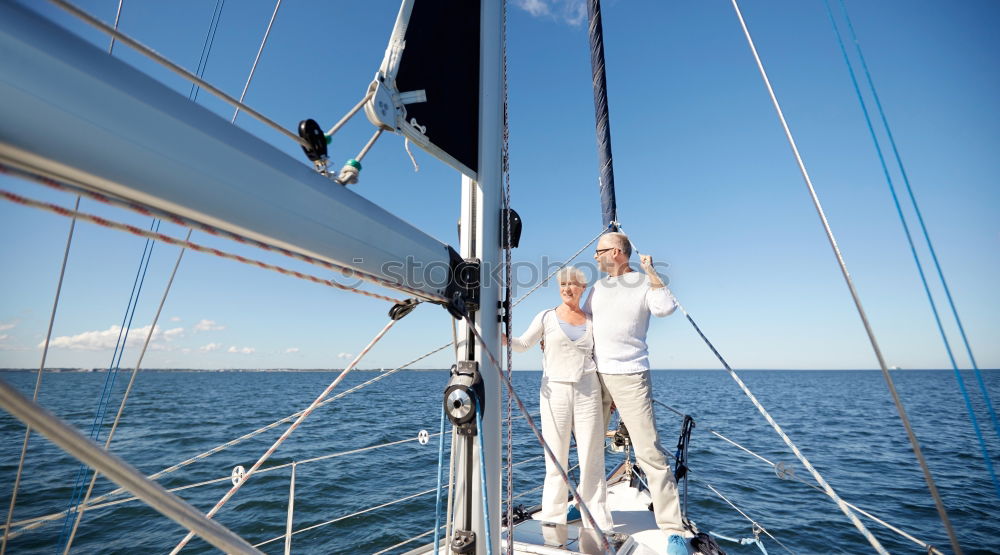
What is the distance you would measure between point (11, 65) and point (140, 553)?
6.83 metres

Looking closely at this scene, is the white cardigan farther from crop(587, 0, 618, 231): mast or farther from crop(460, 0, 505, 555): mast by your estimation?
crop(587, 0, 618, 231): mast

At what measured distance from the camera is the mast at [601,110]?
14.8 ft

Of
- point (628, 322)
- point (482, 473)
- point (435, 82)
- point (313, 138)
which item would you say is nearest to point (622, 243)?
point (628, 322)

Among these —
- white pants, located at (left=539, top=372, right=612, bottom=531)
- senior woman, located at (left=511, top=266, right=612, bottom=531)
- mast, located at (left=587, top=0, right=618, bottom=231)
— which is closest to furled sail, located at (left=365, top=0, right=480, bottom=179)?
senior woman, located at (left=511, top=266, right=612, bottom=531)

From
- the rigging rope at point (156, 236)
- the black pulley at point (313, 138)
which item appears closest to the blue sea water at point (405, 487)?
the rigging rope at point (156, 236)

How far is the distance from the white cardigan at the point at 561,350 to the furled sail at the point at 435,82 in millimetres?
1351

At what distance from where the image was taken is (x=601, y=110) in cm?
484

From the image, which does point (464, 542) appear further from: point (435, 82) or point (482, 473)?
point (435, 82)

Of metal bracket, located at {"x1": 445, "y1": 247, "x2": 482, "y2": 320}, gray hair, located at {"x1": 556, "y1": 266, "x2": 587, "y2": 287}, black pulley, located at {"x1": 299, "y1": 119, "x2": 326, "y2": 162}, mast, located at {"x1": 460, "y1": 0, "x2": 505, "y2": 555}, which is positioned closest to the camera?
black pulley, located at {"x1": 299, "y1": 119, "x2": 326, "y2": 162}

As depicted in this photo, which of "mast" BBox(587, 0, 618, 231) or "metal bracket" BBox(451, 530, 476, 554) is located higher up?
"mast" BBox(587, 0, 618, 231)

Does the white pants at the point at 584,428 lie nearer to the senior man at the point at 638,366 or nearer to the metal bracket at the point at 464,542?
the senior man at the point at 638,366

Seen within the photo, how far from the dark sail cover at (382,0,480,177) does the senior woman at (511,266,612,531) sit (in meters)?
1.34

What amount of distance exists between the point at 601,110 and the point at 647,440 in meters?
3.79

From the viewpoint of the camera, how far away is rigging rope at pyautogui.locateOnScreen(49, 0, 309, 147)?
79cm
